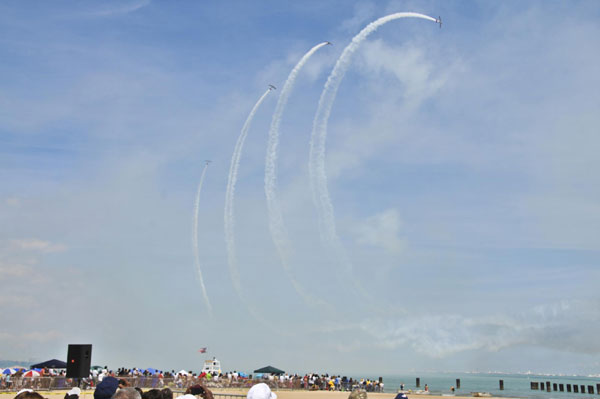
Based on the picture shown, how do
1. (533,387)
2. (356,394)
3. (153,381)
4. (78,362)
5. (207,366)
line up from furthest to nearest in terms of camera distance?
1. (533,387)
2. (207,366)
3. (153,381)
4. (78,362)
5. (356,394)

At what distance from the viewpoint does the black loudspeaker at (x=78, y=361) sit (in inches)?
749

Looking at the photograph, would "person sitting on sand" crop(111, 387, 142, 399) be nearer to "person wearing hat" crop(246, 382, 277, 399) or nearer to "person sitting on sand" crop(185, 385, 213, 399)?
"person sitting on sand" crop(185, 385, 213, 399)

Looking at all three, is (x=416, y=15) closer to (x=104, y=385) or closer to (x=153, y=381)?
(x=153, y=381)

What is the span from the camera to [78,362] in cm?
1911

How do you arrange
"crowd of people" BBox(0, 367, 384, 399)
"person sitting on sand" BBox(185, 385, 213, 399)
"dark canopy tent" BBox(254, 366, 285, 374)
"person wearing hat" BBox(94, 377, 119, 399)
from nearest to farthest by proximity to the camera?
"person sitting on sand" BBox(185, 385, 213, 399) → "person wearing hat" BBox(94, 377, 119, 399) → "crowd of people" BBox(0, 367, 384, 399) → "dark canopy tent" BBox(254, 366, 285, 374)

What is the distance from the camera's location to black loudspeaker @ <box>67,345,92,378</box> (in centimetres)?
1903

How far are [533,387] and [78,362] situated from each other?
11421 cm

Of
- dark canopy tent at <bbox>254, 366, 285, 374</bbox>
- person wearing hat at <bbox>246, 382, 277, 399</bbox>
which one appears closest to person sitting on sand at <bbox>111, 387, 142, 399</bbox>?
person wearing hat at <bbox>246, 382, 277, 399</bbox>

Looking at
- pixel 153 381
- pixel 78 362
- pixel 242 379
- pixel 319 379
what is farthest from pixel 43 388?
pixel 319 379

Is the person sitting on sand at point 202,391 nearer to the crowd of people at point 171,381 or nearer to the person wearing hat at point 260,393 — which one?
the person wearing hat at point 260,393

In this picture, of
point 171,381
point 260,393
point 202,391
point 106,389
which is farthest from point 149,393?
point 171,381

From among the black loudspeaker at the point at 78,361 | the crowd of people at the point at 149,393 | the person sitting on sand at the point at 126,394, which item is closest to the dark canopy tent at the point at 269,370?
the black loudspeaker at the point at 78,361

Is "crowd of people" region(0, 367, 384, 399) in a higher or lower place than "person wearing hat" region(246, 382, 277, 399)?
lower

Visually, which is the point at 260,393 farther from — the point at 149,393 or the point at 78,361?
the point at 78,361
